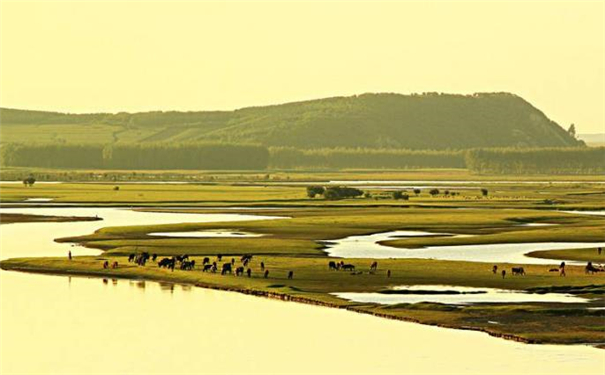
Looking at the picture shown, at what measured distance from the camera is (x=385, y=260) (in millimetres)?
75625

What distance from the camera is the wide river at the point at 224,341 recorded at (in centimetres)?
4669

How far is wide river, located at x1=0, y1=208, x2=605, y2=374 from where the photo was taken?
46.7 m

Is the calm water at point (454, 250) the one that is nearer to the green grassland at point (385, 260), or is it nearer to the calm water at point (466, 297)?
the green grassland at point (385, 260)

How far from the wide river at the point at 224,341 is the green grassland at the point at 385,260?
7.44 ft

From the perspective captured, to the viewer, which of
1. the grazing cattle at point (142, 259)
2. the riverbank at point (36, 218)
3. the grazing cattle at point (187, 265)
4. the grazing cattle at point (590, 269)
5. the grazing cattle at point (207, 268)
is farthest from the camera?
the riverbank at point (36, 218)

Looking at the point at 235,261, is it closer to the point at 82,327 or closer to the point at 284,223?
the point at 82,327

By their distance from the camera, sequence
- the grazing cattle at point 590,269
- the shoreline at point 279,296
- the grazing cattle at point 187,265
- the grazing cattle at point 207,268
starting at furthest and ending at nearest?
1. the grazing cattle at point 187,265
2. the grazing cattle at point 207,268
3. the grazing cattle at point 590,269
4. the shoreline at point 279,296

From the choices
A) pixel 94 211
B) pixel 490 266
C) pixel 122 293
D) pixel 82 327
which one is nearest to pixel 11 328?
pixel 82 327

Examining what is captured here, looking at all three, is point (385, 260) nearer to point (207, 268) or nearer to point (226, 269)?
point (226, 269)

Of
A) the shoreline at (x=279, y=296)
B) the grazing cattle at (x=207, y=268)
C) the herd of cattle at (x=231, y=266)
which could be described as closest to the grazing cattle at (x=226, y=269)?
the herd of cattle at (x=231, y=266)

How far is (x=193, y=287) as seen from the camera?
67.8 m

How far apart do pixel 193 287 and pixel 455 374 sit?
25076 millimetres

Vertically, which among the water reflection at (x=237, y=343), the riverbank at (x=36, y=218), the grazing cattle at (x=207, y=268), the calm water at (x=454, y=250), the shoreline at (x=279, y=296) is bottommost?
the water reflection at (x=237, y=343)

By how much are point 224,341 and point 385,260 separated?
2527cm
